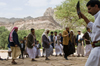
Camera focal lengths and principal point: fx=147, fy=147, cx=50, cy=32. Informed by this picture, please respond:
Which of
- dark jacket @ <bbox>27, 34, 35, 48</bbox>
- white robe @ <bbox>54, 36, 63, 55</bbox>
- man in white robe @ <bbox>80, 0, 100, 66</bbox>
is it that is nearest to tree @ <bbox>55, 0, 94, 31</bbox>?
white robe @ <bbox>54, 36, 63, 55</bbox>

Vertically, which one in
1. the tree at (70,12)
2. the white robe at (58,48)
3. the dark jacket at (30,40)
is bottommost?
the white robe at (58,48)

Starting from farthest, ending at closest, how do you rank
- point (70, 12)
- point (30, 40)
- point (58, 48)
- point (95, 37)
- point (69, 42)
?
point (70, 12), point (58, 48), point (69, 42), point (30, 40), point (95, 37)

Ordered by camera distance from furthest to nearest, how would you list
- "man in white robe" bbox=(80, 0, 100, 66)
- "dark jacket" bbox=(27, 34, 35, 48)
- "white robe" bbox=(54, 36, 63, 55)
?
"white robe" bbox=(54, 36, 63, 55), "dark jacket" bbox=(27, 34, 35, 48), "man in white robe" bbox=(80, 0, 100, 66)

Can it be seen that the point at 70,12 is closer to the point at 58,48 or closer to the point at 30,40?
the point at 58,48

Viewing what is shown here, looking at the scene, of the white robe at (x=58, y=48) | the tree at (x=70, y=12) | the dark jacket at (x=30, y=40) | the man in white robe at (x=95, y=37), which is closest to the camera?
the man in white robe at (x=95, y=37)

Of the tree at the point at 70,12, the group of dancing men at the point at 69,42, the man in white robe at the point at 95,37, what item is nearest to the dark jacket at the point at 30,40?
the group of dancing men at the point at 69,42

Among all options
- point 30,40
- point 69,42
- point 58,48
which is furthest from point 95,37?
point 58,48

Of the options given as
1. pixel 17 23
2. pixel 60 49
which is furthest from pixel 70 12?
pixel 17 23

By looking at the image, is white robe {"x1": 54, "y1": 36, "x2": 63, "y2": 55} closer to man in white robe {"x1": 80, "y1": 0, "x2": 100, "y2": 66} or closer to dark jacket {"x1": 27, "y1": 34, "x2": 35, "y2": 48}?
dark jacket {"x1": 27, "y1": 34, "x2": 35, "y2": 48}

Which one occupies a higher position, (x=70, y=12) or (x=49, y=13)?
(x=49, y=13)

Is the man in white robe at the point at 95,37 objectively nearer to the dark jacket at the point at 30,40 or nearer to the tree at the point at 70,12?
the dark jacket at the point at 30,40

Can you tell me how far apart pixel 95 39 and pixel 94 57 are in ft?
0.86

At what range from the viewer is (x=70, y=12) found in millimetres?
19000

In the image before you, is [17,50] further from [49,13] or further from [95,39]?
[49,13]
